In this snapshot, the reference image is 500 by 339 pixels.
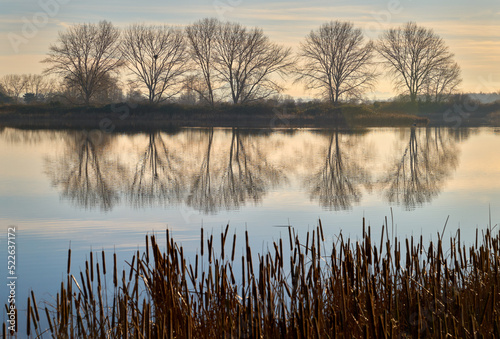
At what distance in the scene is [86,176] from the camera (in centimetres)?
1320

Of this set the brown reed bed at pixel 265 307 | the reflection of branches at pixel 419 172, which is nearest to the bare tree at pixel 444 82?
the reflection of branches at pixel 419 172

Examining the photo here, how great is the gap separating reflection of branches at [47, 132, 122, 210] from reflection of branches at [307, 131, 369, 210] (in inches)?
153

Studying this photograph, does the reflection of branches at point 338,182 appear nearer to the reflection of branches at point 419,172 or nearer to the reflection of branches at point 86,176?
the reflection of branches at point 419,172

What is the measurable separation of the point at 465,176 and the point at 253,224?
25.7 feet

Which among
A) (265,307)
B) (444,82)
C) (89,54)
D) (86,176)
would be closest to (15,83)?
(89,54)

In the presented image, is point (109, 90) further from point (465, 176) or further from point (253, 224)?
point (253, 224)

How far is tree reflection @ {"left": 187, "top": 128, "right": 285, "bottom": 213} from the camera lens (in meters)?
10.3

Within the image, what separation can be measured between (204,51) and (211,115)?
6.20 meters

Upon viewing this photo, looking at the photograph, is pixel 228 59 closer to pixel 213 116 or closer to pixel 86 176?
pixel 213 116

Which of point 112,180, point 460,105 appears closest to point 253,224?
point 112,180

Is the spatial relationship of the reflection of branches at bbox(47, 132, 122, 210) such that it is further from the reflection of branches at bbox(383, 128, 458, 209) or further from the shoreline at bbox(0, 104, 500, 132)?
the shoreline at bbox(0, 104, 500, 132)

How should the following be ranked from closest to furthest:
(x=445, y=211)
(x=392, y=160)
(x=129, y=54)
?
(x=445, y=211) → (x=392, y=160) → (x=129, y=54)

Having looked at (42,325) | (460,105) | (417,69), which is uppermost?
(417,69)

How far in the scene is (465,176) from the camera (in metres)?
14.0
